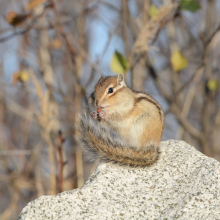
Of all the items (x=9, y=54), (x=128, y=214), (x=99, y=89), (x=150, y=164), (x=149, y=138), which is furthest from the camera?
Answer: (x=9, y=54)

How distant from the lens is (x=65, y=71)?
5812 millimetres

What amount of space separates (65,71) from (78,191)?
4.40 meters

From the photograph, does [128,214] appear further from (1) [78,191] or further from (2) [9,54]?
(2) [9,54]

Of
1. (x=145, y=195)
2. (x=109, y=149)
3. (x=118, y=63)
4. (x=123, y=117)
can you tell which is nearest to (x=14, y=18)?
(x=118, y=63)

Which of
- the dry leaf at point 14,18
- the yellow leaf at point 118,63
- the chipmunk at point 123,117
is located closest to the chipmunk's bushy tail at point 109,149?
the chipmunk at point 123,117

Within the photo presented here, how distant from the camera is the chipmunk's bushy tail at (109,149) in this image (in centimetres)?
187

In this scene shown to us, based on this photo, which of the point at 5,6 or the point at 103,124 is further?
the point at 5,6

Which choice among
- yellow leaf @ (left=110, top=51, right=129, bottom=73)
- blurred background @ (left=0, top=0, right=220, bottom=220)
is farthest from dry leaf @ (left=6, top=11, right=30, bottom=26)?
yellow leaf @ (left=110, top=51, right=129, bottom=73)

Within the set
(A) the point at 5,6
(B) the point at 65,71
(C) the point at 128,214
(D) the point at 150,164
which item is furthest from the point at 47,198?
(A) the point at 5,6

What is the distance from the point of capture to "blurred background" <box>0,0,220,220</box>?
293cm

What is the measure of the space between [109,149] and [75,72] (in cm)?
196

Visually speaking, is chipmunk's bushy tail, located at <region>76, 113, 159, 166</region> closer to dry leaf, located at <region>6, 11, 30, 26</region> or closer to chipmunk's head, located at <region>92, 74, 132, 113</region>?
chipmunk's head, located at <region>92, 74, 132, 113</region>

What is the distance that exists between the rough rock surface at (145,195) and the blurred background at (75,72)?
1.80ft

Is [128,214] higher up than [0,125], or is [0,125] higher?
[128,214]
